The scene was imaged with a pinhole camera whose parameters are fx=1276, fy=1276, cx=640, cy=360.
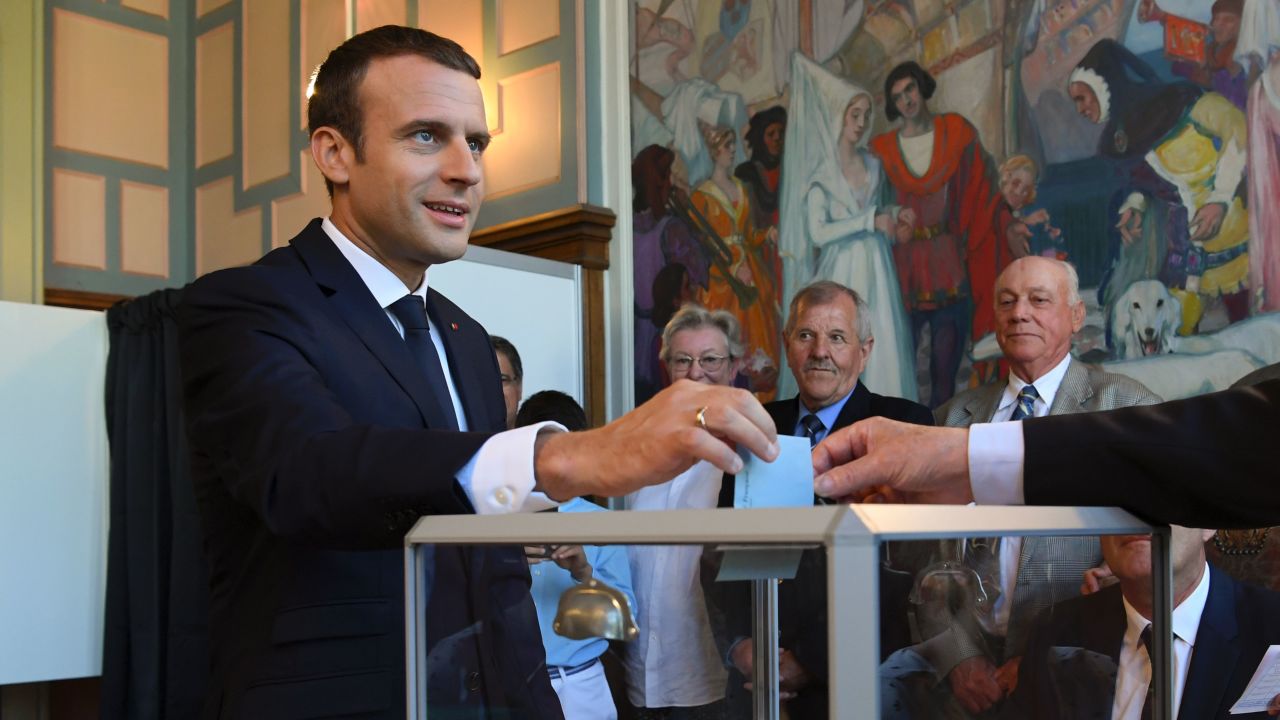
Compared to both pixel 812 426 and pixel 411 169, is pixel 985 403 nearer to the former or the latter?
pixel 812 426

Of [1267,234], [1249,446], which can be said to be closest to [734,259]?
[1267,234]

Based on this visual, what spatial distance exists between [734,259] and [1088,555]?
4.33m

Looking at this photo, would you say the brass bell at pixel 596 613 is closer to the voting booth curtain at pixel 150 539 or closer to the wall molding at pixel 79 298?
the voting booth curtain at pixel 150 539

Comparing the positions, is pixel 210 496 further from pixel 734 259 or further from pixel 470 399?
pixel 734 259

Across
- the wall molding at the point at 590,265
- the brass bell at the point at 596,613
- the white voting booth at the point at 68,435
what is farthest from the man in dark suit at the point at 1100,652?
the wall molding at the point at 590,265

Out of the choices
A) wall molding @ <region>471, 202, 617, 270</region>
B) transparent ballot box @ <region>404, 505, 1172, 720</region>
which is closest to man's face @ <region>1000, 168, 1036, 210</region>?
wall molding @ <region>471, 202, 617, 270</region>

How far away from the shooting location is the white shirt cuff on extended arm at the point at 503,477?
52.6 inches

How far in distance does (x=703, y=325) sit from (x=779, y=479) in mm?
4050

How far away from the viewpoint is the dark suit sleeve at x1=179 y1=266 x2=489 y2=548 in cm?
140

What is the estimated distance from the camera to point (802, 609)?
1.01 meters

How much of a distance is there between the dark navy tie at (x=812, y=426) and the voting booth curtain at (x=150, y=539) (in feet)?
8.95

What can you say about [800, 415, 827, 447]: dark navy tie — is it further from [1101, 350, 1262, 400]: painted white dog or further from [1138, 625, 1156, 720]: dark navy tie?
[1138, 625, 1156, 720]: dark navy tie

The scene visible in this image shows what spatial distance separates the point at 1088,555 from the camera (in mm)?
1203

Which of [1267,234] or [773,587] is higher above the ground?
[1267,234]
